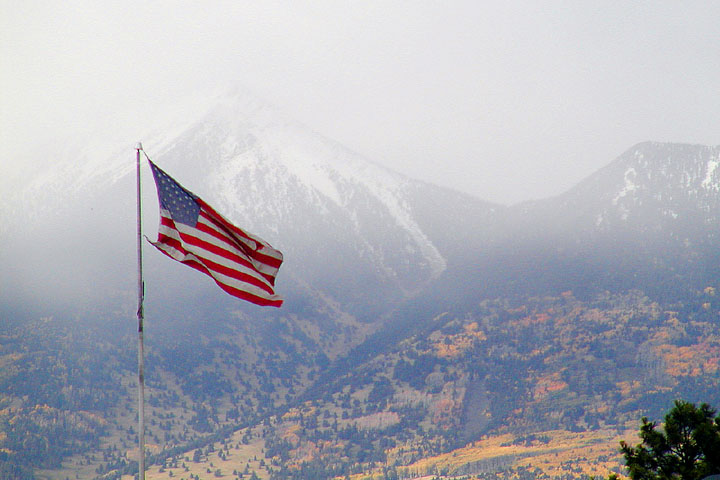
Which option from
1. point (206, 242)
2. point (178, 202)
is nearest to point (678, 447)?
point (206, 242)

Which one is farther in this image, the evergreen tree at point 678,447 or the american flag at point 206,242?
the evergreen tree at point 678,447

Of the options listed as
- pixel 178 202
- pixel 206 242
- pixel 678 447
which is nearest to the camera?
pixel 178 202

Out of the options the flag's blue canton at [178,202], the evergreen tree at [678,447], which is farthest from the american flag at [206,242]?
the evergreen tree at [678,447]

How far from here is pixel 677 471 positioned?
7712cm

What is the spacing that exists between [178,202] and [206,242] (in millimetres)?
3070

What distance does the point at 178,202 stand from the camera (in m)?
67.6

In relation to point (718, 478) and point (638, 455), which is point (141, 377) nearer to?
point (638, 455)

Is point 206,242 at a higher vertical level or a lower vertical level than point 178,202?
lower

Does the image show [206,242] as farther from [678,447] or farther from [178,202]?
[678,447]

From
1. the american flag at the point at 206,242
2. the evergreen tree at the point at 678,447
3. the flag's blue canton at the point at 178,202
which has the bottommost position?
the evergreen tree at the point at 678,447

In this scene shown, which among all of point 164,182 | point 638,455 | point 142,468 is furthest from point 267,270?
point 638,455

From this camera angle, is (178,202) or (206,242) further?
(206,242)

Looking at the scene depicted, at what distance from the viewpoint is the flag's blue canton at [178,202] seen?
67.4m

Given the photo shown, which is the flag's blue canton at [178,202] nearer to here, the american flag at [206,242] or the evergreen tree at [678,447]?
the american flag at [206,242]
